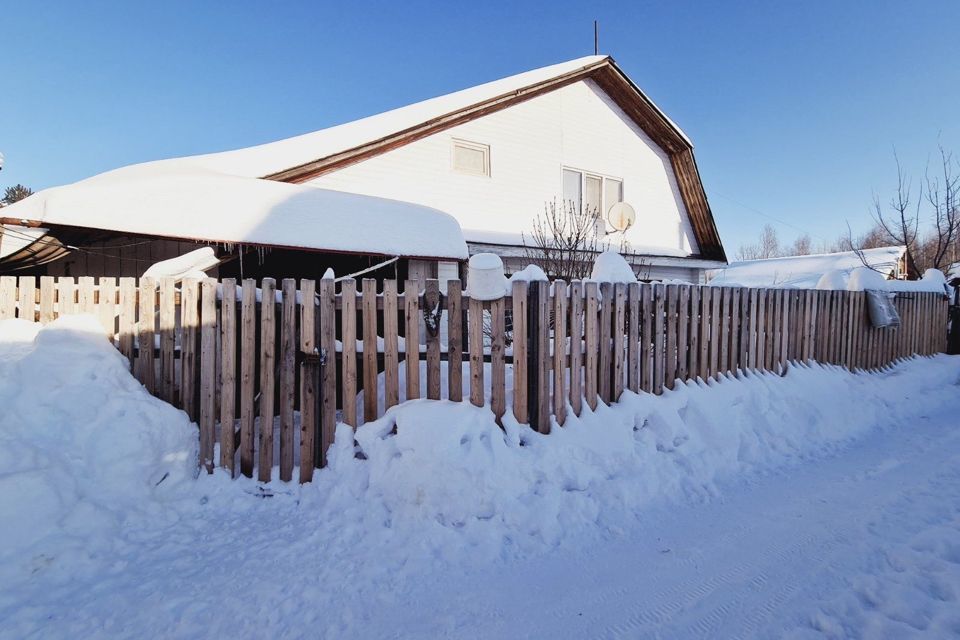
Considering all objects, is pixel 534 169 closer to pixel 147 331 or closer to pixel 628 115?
pixel 628 115

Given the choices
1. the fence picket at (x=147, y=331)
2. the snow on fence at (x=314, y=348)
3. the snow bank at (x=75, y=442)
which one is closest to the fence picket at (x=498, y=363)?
the snow on fence at (x=314, y=348)

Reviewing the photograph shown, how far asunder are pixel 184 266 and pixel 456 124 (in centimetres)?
731

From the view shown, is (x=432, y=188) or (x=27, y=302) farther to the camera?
(x=432, y=188)

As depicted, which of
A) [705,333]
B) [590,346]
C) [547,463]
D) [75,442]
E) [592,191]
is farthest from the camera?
[592,191]

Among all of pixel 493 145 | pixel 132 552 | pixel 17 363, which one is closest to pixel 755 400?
pixel 132 552

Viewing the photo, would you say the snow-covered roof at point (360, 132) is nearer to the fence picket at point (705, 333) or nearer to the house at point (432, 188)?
the house at point (432, 188)

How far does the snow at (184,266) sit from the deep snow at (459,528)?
0.73 meters

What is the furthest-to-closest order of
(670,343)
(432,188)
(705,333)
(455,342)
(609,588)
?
(432,188)
(705,333)
(670,343)
(455,342)
(609,588)

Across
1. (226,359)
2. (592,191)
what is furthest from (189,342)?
(592,191)

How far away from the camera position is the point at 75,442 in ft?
10.9

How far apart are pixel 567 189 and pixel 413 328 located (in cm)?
951

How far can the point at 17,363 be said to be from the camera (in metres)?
3.57

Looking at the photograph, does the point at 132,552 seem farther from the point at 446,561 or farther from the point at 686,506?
the point at 686,506

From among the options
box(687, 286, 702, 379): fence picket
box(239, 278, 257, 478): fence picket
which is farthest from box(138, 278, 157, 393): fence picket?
box(687, 286, 702, 379): fence picket
